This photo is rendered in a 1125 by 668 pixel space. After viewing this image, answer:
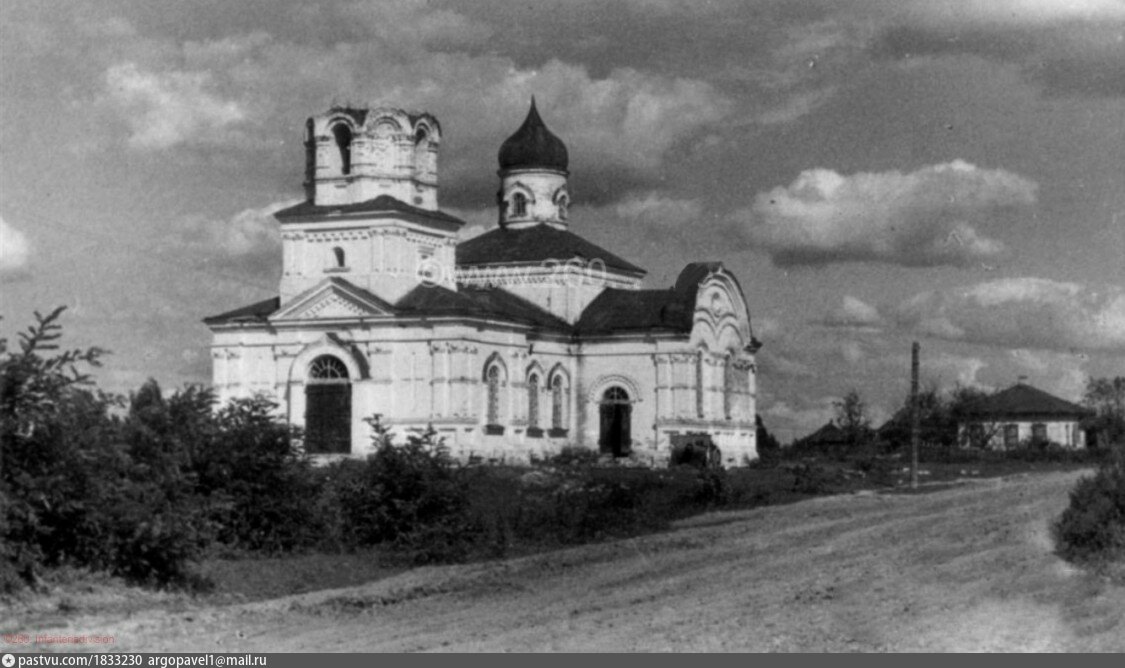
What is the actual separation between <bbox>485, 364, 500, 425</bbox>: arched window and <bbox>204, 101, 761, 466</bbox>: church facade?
0.05 m

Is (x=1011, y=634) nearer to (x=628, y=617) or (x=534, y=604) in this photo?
(x=628, y=617)

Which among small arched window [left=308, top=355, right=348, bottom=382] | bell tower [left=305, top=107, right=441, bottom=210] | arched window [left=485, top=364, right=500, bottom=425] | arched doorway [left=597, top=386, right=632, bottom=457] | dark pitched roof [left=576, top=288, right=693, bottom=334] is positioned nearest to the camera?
→ small arched window [left=308, top=355, right=348, bottom=382]

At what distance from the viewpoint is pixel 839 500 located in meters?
27.4

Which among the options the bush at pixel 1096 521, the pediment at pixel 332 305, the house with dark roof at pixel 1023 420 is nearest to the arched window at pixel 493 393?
the pediment at pixel 332 305

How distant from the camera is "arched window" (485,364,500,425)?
40.2 metres

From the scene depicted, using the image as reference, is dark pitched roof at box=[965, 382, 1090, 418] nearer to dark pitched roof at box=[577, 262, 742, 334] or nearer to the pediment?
dark pitched roof at box=[577, 262, 742, 334]

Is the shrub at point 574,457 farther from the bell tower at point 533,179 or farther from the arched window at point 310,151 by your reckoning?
the arched window at point 310,151

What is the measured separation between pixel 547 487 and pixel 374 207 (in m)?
12.4

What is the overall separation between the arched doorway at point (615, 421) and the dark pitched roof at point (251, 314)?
29.4 feet

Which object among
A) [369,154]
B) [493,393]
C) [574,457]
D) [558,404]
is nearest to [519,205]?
[558,404]

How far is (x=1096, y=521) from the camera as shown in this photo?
666 inches

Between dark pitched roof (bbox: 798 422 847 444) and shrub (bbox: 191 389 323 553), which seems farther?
dark pitched roof (bbox: 798 422 847 444)

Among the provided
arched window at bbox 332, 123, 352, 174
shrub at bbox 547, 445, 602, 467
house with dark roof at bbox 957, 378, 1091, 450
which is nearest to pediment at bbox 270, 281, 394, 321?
arched window at bbox 332, 123, 352, 174

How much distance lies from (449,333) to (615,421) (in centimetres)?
656
